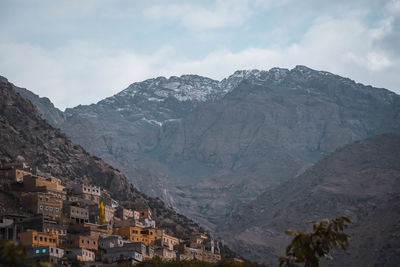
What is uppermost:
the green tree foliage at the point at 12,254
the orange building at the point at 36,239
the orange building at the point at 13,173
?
the orange building at the point at 13,173

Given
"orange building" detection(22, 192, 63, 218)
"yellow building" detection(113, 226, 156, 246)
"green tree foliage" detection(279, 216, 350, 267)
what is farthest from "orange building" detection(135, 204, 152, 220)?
"green tree foliage" detection(279, 216, 350, 267)

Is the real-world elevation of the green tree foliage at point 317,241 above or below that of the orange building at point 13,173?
below

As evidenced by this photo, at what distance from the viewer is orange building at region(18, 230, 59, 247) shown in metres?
76.6

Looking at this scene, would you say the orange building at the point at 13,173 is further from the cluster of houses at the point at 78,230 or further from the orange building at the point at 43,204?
the orange building at the point at 43,204

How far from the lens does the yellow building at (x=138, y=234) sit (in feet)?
319

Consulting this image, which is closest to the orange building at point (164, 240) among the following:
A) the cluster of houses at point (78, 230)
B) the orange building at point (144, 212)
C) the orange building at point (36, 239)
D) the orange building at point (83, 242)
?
the cluster of houses at point (78, 230)

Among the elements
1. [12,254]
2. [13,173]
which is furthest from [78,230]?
[12,254]

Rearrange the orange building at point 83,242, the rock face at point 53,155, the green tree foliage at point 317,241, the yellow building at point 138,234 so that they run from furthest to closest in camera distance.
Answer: the rock face at point 53,155
the yellow building at point 138,234
the orange building at point 83,242
the green tree foliage at point 317,241

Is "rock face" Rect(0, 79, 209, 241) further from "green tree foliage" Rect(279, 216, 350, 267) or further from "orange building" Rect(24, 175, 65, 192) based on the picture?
"green tree foliage" Rect(279, 216, 350, 267)

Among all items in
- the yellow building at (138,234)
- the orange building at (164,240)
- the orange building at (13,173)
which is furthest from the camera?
the orange building at (164,240)

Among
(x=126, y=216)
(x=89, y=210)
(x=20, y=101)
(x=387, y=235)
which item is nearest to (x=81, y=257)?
(x=89, y=210)

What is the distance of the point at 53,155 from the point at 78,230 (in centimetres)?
5167

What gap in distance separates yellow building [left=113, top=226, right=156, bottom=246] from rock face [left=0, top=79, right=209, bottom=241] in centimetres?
1971

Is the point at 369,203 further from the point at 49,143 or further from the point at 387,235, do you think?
the point at 49,143
